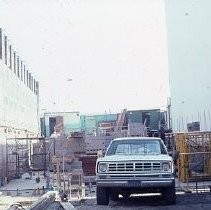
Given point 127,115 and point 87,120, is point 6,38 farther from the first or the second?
point 87,120

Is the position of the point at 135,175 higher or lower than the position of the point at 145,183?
higher

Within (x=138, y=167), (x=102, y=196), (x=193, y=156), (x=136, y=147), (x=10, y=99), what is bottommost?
(x=102, y=196)

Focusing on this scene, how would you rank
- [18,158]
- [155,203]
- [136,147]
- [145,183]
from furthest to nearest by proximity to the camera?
[18,158], [136,147], [155,203], [145,183]

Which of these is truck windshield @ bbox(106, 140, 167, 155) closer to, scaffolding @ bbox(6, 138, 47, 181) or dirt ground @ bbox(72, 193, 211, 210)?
dirt ground @ bbox(72, 193, 211, 210)

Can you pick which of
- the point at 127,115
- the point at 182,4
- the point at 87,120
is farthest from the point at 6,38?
the point at 87,120

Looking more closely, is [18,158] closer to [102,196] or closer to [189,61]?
[189,61]

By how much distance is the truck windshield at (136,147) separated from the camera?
15866 millimetres

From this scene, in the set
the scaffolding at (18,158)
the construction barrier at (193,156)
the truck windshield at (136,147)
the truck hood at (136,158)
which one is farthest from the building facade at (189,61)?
the truck hood at (136,158)

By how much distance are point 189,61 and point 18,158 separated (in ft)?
44.0

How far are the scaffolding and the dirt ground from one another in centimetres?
1614

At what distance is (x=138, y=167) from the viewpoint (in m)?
14.8

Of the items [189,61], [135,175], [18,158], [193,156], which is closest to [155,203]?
[135,175]

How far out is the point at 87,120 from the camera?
70562 mm

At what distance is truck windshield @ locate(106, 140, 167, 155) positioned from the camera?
52.1 ft
